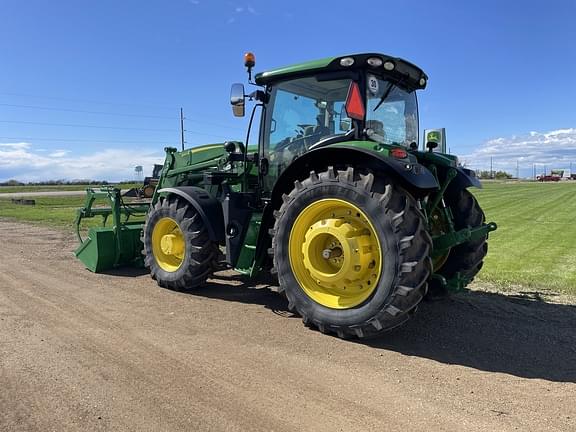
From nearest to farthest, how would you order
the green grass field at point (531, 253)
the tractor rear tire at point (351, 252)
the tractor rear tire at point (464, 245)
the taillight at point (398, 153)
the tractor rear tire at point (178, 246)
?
the tractor rear tire at point (351, 252)
the taillight at point (398, 153)
the tractor rear tire at point (464, 245)
the tractor rear tire at point (178, 246)
the green grass field at point (531, 253)

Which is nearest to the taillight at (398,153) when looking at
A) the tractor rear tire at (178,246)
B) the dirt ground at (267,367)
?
the dirt ground at (267,367)

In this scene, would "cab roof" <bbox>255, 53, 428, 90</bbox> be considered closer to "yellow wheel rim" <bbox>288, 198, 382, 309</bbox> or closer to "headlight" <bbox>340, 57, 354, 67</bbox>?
"headlight" <bbox>340, 57, 354, 67</bbox>

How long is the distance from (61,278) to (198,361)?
164 inches

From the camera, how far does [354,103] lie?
4.75 metres

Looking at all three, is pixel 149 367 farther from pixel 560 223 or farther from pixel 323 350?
pixel 560 223

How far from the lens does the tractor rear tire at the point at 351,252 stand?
4117mm

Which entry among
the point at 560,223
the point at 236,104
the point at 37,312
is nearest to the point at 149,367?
the point at 37,312

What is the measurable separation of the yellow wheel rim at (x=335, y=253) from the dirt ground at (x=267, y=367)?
1.47 ft

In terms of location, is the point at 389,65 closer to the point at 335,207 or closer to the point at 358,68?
the point at 358,68

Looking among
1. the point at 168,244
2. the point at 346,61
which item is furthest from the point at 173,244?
A: the point at 346,61

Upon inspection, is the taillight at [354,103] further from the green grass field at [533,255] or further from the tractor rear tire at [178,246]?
the green grass field at [533,255]

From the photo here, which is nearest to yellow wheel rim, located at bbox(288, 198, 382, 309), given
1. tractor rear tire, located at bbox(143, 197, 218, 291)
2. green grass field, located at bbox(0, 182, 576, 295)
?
tractor rear tire, located at bbox(143, 197, 218, 291)

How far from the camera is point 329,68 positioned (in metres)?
4.98

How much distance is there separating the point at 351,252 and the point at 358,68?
6.27 feet
